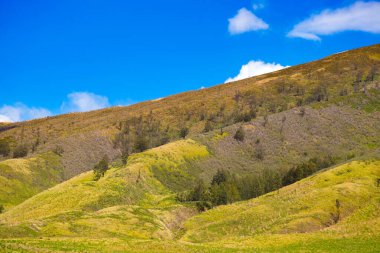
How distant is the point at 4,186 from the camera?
93.1 meters

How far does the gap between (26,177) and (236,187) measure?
5485 cm

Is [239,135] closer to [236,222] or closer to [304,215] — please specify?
[236,222]

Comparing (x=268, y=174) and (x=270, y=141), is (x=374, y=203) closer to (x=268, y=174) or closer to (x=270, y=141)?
(x=268, y=174)

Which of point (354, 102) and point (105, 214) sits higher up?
point (354, 102)

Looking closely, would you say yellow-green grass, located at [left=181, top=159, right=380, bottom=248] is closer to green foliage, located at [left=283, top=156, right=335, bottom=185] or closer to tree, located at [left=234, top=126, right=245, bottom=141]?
green foliage, located at [left=283, top=156, right=335, bottom=185]

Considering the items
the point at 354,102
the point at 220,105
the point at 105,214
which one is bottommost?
the point at 105,214

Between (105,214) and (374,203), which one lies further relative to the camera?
(105,214)

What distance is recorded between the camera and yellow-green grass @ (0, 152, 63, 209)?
91.6m

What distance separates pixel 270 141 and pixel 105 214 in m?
79.7

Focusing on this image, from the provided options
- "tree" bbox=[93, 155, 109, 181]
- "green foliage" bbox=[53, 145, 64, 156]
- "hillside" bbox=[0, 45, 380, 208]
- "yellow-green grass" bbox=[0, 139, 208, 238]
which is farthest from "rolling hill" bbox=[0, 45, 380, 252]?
"tree" bbox=[93, 155, 109, 181]

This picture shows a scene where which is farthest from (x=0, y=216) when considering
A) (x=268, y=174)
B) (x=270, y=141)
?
(x=270, y=141)

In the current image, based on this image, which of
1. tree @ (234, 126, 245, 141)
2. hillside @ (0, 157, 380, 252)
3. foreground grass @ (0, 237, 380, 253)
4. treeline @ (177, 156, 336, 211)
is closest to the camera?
foreground grass @ (0, 237, 380, 253)

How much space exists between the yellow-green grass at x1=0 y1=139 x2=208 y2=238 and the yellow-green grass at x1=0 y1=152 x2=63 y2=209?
16368mm

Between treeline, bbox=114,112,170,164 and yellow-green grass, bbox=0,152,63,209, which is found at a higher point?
treeline, bbox=114,112,170,164
